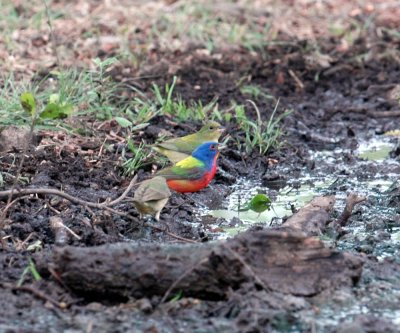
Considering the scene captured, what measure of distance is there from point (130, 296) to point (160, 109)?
12.9 ft

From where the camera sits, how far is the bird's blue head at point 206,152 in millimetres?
6840

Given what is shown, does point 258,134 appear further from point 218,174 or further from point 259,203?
point 259,203

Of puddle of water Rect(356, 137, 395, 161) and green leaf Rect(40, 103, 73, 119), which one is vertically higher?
green leaf Rect(40, 103, 73, 119)

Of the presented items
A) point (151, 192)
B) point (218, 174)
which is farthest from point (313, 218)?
point (218, 174)

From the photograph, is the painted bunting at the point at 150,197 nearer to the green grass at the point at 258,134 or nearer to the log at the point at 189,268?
the log at the point at 189,268

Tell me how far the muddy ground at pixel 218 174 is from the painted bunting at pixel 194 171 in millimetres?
157

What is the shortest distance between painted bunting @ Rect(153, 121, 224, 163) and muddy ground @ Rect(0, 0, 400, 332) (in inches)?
9.4

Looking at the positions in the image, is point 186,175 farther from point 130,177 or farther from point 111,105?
point 111,105

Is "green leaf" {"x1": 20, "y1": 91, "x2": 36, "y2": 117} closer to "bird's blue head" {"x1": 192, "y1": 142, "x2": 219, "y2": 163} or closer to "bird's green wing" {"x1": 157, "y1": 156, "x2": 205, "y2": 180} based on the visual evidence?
"bird's green wing" {"x1": 157, "y1": 156, "x2": 205, "y2": 180}

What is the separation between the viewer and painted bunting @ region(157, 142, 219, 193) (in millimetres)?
6680

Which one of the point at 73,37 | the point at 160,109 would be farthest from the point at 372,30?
the point at 160,109

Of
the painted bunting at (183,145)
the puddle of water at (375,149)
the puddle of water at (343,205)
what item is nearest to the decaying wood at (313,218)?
the puddle of water at (343,205)

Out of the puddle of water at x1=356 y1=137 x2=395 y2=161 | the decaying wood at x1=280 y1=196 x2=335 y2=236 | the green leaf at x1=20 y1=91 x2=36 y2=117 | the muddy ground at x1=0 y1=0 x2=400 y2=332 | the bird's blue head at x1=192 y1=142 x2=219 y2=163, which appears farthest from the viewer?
the puddle of water at x1=356 y1=137 x2=395 y2=161

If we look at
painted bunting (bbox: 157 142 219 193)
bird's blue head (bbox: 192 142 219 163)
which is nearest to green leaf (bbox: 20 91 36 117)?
painted bunting (bbox: 157 142 219 193)
